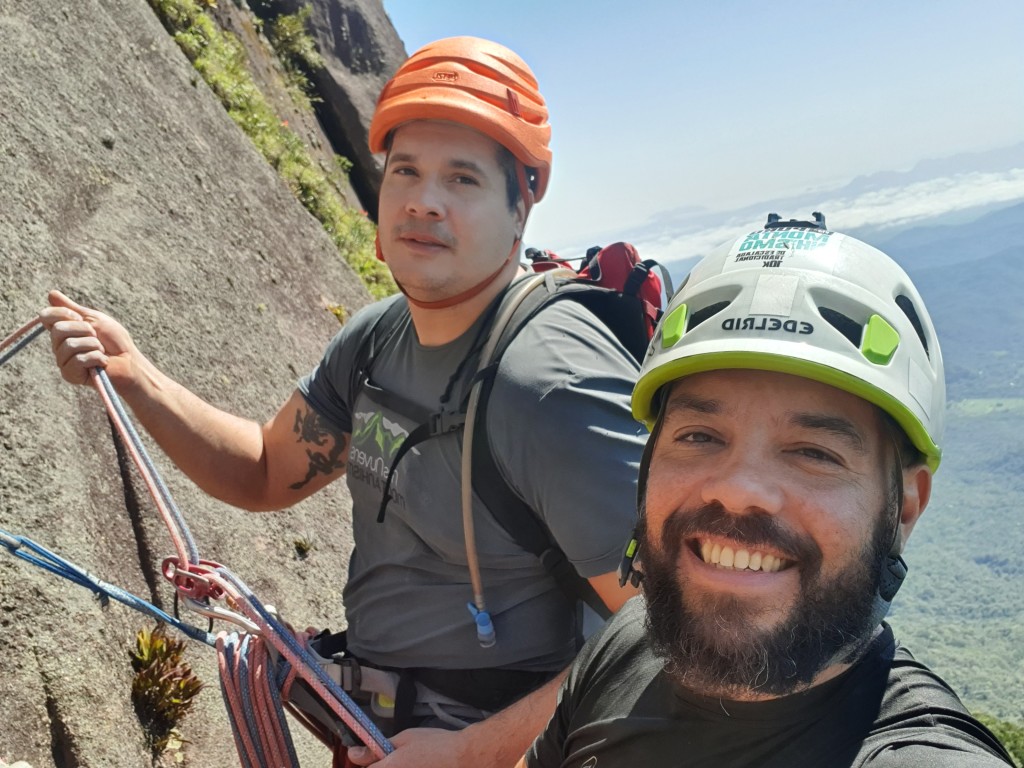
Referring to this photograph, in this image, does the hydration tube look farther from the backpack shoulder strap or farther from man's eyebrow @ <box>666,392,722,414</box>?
man's eyebrow @ <box>666,392,722,414</box>

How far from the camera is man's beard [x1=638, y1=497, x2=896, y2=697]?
1723mm

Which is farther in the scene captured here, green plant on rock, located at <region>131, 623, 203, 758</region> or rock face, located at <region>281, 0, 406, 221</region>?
rock face, located at <region>281, 0, 406, 221</region>

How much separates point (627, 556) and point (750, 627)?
1.51 ft

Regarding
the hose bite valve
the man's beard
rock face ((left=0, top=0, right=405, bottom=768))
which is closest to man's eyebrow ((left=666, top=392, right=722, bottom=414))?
the man's beard

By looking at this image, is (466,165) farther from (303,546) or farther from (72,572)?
(303,546)

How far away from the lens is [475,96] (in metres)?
3.07

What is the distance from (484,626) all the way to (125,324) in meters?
2.87

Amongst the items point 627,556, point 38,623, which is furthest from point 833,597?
point 38,623

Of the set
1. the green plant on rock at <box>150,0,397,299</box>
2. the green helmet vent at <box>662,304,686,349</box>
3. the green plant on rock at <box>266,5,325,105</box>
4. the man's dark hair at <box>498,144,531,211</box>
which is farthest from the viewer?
the green plant on rock at <box>266,5,325,105</box>

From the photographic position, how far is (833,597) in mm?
1766

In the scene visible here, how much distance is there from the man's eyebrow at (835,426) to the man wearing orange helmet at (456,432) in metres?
0.70

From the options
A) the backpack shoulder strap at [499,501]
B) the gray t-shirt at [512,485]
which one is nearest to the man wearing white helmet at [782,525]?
the gray t-shirt at [512,485]

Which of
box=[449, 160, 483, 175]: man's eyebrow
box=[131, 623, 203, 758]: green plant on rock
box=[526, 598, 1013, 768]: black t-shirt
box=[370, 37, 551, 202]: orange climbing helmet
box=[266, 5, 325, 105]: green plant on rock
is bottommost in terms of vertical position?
box=[131, 623, 203, 758]: green plant on rock

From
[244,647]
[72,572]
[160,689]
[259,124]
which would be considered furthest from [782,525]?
[259,124]
